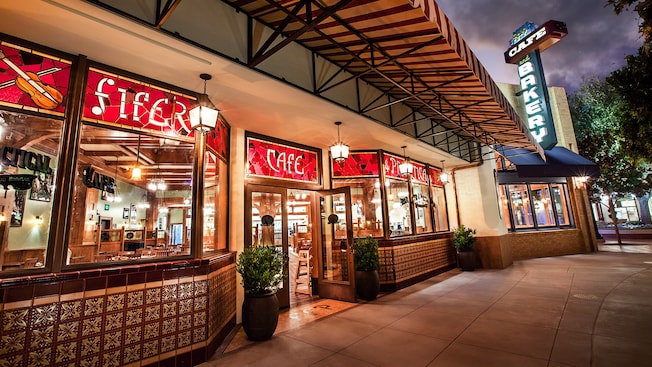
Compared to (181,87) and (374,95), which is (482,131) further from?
(181,87)

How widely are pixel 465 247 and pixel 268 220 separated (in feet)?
22.6

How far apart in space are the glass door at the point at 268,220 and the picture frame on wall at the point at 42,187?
2993 mm

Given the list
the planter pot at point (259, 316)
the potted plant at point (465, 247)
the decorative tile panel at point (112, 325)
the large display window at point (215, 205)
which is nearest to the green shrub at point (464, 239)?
the potted plant at point (465, 247)

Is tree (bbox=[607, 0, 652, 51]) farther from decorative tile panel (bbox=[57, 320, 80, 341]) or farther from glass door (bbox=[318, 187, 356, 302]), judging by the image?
decorative tile panel (bbox=[57, 320, 80, 341])

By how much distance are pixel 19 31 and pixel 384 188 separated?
6.98m

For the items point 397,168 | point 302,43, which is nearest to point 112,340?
point 302,43

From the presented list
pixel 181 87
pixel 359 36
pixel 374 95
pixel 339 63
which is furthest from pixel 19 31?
pixel 374 95

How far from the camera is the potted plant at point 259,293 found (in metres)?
4.14

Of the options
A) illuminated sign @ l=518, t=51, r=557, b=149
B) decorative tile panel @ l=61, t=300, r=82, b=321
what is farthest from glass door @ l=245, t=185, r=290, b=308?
illuminated sign @ l=518, t=51, r=557, b=149

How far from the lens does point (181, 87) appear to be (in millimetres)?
4062

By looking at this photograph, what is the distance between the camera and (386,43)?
4.02 m

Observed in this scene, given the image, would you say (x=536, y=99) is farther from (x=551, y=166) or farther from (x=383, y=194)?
(x=383, y=194)

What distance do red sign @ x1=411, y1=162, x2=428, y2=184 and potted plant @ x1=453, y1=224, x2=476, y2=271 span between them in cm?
207

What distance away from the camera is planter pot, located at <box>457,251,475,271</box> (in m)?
9.16
